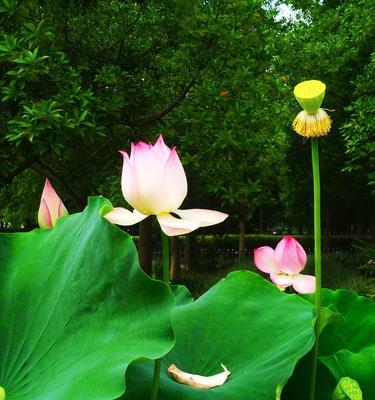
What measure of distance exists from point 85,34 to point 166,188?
6476mm

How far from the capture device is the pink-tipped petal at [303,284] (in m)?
0.98

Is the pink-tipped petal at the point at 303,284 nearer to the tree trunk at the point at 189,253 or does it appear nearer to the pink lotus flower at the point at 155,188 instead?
the pink lotus flower at the point at 155,188

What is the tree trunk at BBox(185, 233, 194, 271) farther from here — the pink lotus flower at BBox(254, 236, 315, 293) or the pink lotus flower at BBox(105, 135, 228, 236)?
the pink lotus flower at BBox(105, 135, 228, 236)

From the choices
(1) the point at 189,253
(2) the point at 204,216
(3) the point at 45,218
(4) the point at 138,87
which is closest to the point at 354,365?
(2) the point at 204,216

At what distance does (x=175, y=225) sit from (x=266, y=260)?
1.43ft

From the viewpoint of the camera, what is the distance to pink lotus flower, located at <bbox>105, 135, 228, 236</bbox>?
71 cm

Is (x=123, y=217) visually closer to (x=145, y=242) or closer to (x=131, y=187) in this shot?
(x=131, y=187)

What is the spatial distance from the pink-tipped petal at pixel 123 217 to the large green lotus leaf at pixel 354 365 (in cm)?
30

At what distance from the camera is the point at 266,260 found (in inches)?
42.8

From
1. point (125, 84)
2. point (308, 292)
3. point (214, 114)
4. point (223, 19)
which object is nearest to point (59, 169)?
point (125, 84)

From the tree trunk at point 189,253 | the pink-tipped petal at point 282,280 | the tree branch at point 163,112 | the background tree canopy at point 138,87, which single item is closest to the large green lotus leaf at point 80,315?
the pink-tipped petal at point 282,280

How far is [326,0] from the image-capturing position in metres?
13.2

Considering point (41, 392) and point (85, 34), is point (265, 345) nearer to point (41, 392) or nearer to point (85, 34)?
point (41, 392)

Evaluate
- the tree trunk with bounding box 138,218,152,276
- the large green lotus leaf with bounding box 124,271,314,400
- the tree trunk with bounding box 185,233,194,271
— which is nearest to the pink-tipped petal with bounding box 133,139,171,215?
the large green lotus leaf with bounding box 124,271,314,400
